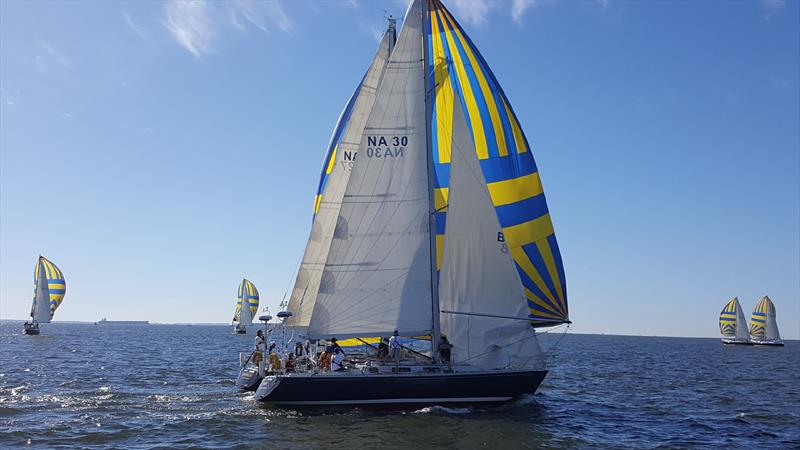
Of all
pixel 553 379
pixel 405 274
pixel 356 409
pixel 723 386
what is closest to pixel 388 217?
pixel 405 274

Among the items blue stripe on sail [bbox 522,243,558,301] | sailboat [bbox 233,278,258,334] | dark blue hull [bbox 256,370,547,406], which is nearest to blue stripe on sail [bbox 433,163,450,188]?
blue stripe on sail [bbox 522,243,558,301]

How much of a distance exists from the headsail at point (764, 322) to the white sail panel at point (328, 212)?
292 feet

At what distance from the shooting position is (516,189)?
24.1m

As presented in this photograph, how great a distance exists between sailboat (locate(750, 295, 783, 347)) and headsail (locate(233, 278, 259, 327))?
75737 millimetres

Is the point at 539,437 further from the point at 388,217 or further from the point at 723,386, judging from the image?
the point at 723,386

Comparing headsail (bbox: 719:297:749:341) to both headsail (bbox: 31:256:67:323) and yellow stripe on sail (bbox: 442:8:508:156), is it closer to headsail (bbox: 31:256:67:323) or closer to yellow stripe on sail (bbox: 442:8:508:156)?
yellow stripe on sail (bbox: 442:8:508:156)

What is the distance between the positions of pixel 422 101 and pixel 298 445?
1098 cm

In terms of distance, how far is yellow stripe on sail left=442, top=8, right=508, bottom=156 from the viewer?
80.5 ft

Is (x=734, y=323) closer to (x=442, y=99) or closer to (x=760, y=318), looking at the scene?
(x=760, y=318)

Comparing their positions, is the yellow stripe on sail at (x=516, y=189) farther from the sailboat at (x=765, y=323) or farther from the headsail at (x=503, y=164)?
the sailboat at (x=765, y=323)

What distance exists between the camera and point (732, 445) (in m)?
18.2

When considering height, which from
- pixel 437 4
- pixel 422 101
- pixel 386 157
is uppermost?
pixel 437 4

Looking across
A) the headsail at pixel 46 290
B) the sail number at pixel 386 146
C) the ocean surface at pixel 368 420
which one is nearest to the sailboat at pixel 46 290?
the headsail at pixel 46 290

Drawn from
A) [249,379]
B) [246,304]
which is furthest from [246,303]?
[249,379]
